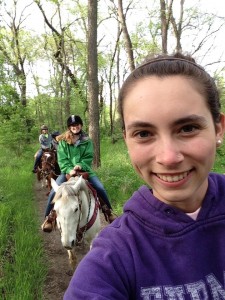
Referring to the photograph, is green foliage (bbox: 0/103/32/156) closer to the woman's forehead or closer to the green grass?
the green grass

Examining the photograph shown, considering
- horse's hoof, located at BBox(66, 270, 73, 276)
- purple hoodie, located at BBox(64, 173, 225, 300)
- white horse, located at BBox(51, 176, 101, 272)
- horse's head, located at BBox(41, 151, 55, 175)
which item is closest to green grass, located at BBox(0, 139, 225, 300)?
horse's hoof, located at BBox(66, 270, 73, 276)

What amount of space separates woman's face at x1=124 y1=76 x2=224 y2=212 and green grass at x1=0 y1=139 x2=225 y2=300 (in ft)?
9.78

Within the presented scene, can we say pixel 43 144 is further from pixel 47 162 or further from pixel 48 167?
pixel 48 167

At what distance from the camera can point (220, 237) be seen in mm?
1075

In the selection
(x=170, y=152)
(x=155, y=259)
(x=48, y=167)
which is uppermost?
(x=170, y=152)

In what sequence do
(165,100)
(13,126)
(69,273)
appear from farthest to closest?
(13,126)
(69,273)
(165,100)

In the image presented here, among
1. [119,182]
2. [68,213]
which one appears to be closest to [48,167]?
[119,182]

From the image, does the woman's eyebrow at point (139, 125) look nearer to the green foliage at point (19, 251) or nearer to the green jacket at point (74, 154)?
the green foliage at point (19, 251)

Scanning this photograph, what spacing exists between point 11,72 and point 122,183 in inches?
244

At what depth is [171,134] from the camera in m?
0.98

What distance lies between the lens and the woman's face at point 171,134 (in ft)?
3.18

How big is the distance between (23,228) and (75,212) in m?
2.12

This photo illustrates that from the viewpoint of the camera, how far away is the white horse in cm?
401

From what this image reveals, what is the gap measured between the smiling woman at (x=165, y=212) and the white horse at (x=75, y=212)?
3058mm
